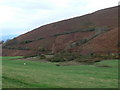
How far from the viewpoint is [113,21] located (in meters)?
70.5

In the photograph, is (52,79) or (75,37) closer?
(52,79)

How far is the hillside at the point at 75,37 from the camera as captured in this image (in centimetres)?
5556

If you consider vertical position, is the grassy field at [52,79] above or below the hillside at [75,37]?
below

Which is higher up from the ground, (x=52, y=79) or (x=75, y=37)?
(x=75, y=37)

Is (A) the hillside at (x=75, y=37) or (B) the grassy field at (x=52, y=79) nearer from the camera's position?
(B) the grassy field at (x=52, y=79)

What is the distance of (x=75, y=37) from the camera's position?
68188mm

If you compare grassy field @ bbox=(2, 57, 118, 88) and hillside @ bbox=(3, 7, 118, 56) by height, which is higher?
hillside @ bbox=(3, 7, 118, 56)

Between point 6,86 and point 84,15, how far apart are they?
73359 millimetres

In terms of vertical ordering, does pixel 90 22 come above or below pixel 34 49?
above

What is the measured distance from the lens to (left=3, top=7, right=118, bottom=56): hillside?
55.6 metres

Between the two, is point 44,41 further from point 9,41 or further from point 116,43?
point 116,43

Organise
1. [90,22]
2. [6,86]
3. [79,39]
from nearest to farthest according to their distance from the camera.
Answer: [6,86]
[79,39]
[90,22]

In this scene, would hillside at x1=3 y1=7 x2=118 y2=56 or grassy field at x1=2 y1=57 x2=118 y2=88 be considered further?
hillside at x1=3 y1=7 x2=118 y2=56

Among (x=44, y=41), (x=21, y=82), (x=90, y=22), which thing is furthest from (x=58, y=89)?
(x=90, y=22)
